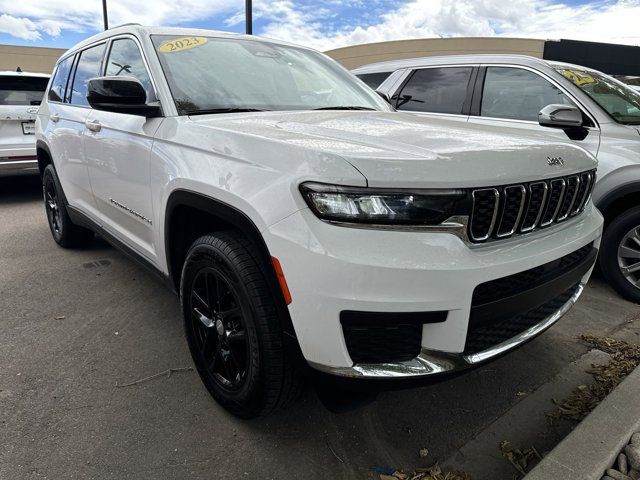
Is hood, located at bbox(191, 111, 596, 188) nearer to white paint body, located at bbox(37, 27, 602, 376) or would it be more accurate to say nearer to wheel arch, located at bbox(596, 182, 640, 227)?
white paint body, located at bbox(37, 27, 602, 376)

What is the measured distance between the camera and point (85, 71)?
3865mm

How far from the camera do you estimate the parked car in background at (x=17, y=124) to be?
649 cm

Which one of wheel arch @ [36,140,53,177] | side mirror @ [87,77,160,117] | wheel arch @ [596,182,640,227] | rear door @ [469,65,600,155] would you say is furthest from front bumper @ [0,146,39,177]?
wheel arch @ [596,182,640,227]

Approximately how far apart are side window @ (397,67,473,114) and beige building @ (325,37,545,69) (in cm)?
2577

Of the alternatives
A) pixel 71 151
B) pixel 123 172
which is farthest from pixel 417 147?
pixel 71 151

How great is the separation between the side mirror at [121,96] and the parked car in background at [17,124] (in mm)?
4974

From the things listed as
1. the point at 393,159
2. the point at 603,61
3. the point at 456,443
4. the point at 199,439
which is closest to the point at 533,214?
Answer: the point at 393,159

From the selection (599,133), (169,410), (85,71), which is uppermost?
(85,71)

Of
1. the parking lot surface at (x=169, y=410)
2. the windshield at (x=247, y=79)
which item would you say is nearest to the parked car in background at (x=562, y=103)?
the parking lot surface at (x=169, y=410)

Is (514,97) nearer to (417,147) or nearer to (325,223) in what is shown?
(417,147)

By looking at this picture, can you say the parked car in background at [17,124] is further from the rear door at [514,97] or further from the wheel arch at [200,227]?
the rear door at [514,97]

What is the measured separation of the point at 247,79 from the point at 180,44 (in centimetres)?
45

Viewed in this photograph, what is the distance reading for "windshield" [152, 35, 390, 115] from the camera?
8.33 feet

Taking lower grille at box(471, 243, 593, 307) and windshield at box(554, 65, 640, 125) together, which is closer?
lower grille at box(471, 243, 593, 307)
